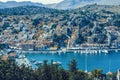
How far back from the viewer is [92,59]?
227 feet

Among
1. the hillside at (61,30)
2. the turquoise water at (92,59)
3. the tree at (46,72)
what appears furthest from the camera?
the hillside at (61,30)

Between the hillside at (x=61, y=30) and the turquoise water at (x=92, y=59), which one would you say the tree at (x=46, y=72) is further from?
the hillside at (x=61, y=30)

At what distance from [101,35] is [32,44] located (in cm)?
1386

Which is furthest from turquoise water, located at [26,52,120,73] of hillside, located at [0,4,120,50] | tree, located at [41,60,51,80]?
tree, located at [41,60,51,80]

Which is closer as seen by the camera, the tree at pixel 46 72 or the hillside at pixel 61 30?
the tree at pixel 46 72

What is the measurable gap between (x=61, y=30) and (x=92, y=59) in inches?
865

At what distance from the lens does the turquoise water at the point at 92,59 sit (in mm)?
59781

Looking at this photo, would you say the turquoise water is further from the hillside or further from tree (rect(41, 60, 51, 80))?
tree (rect(41, 60, 51, 80))

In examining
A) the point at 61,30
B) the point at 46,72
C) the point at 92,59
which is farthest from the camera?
the point at 61,30

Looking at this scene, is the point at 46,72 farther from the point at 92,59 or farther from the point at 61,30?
the point at 61,30

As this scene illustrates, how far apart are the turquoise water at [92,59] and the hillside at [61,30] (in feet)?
21.6

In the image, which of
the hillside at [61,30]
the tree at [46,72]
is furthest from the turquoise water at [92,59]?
the tree at [46,72]

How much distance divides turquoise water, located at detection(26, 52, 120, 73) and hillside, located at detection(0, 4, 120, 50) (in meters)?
6.59

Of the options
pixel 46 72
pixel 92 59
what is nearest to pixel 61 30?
pixel 92 59
